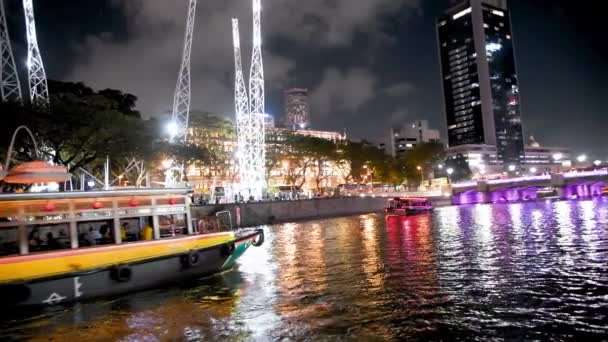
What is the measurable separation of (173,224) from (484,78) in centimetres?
18417

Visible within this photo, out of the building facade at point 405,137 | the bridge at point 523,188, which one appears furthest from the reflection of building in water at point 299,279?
the building facade at point 405,137

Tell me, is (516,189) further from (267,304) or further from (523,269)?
(267,304)

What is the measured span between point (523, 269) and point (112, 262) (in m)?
14.4

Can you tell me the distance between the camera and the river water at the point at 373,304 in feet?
33.0

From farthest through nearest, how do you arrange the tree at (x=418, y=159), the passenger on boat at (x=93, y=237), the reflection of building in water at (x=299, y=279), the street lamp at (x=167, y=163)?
the tree at (x=418, y=159)
the street lamp at (x=167, y=163)
the passenger on boat at (x=93, y=237)
the reflection of building in water at (x=299, y=279)

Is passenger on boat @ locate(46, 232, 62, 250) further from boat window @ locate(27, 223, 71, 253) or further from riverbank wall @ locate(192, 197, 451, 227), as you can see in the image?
riverbank wall @ locate(192, 197, 451, 227)

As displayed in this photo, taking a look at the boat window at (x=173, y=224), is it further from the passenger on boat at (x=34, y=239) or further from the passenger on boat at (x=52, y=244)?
the passenger on boat at (x=34, y=239)

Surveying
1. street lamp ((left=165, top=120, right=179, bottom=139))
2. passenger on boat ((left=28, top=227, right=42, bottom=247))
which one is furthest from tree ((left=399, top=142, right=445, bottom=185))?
passenger on boat ((left=28, top=227, right=42, bottom=247))

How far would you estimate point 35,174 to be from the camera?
601 inches

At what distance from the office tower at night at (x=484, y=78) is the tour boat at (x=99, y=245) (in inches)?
7197

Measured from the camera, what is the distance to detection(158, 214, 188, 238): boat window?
56.6 feet

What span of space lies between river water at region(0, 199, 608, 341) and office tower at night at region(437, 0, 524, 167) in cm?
17575

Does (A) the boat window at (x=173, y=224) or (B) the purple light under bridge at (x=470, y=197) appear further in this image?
(B) the purple light under bridge at (x=470, y=197)

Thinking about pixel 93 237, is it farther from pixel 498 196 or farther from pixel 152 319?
pixel 498 196
